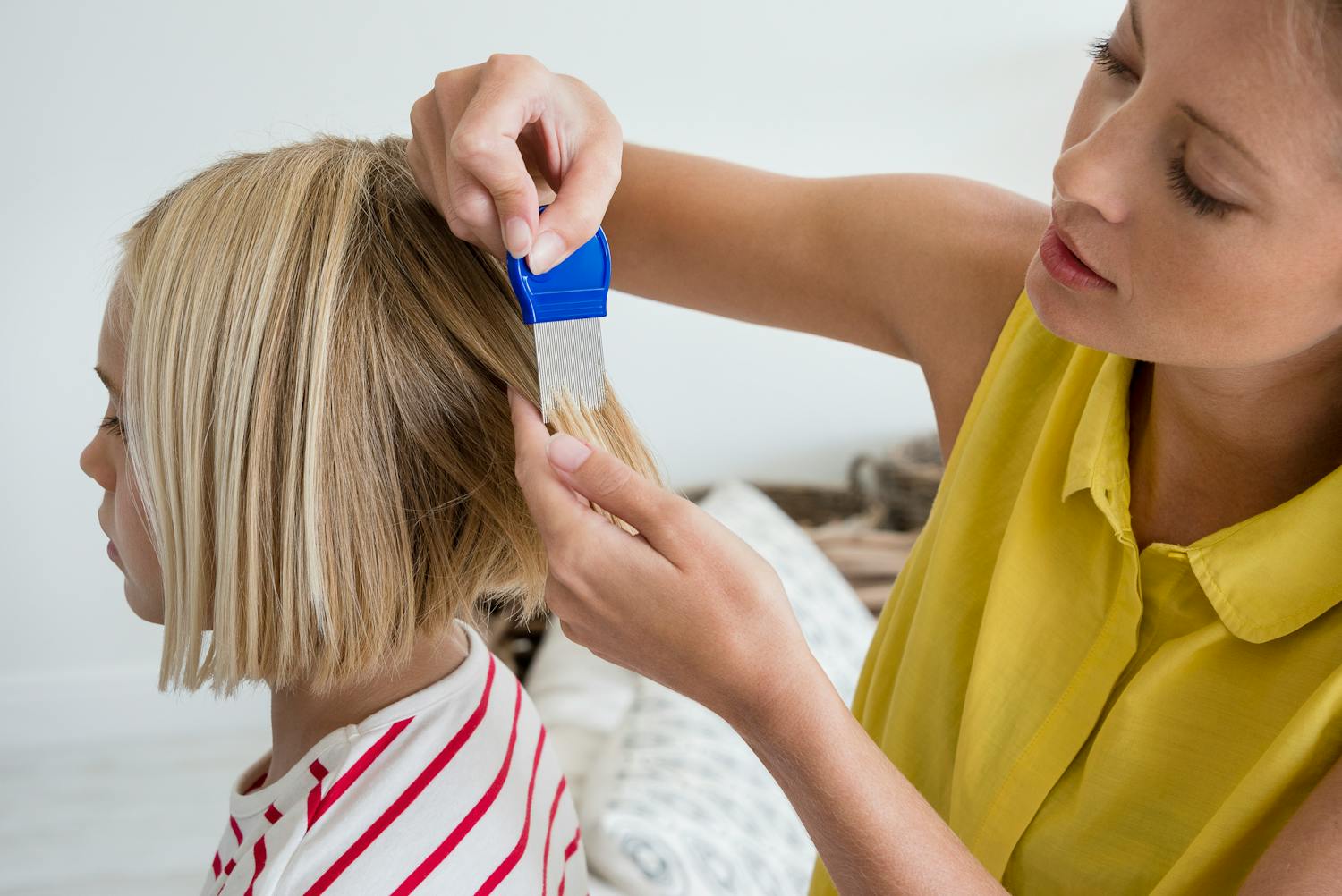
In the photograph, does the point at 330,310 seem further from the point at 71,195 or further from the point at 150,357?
the point at 71,195

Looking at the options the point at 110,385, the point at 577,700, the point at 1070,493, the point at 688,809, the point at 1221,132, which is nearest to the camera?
the point at 1221,132

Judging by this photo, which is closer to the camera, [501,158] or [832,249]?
[501,158]

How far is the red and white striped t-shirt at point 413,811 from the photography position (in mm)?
739

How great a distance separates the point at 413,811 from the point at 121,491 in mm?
349

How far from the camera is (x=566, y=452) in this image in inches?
26.4

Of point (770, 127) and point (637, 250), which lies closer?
point (637, 250)

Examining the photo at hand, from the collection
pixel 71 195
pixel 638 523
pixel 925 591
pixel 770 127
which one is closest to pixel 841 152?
pixel 770 127

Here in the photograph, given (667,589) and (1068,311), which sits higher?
(1068,311)

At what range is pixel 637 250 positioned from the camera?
966 mm

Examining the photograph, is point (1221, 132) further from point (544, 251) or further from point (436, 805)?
point (436, 805)

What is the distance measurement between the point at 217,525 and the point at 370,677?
6.2 inches

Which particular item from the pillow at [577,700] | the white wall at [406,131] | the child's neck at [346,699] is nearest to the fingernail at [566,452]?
the child's neck at [346,699]

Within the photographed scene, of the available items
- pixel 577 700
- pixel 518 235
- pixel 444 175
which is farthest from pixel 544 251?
pixel 577 700

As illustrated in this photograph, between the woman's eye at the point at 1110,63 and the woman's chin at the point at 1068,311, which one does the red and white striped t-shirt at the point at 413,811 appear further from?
the woman's eye at the point at 1110,63
